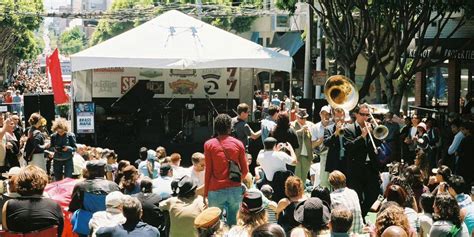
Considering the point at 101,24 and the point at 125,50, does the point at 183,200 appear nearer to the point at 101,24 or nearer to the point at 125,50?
the point at 125,50

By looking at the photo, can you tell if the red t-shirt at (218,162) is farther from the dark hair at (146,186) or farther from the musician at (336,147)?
the musician at (336,147)

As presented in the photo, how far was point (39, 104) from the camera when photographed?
18.2 m

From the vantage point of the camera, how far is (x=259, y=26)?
2496 inches

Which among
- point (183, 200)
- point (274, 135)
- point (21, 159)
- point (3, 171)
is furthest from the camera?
point (21, 159)

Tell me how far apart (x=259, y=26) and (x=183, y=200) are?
5604 centimetres

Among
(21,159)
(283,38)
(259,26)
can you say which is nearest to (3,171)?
(21,159)

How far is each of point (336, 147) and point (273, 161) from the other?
1456mm

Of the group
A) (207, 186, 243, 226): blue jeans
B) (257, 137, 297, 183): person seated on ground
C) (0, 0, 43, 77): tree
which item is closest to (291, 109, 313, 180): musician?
(257, 137, 297, 183): person seated on ground

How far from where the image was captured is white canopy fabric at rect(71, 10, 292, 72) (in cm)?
1764

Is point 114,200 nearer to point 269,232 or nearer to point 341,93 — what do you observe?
point 269,232

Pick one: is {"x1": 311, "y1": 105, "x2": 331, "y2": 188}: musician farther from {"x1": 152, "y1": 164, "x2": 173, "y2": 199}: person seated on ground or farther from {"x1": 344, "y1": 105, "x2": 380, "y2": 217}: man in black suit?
{"x1": 152, "y1": 164, "x2": 173, "y2": 199}: person seated on ground

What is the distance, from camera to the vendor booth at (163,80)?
704 inches

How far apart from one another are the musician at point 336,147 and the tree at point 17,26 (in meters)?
36.6

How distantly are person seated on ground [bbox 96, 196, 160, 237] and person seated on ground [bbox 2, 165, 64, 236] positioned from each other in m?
0.63
